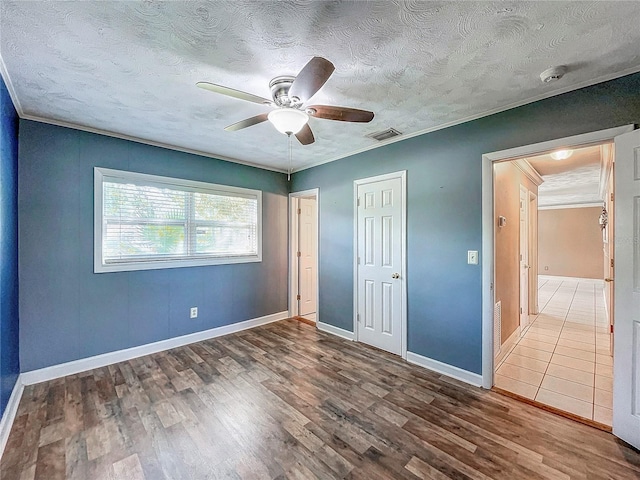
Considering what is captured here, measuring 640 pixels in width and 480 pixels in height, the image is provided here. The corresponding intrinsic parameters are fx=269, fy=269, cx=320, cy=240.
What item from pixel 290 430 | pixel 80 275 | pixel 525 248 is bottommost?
pixel 290 430

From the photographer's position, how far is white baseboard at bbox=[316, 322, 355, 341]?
12.2ft

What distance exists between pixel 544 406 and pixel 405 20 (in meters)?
2.99

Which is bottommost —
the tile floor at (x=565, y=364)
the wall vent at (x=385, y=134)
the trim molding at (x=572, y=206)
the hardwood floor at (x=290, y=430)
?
the hardwood floor at (x=290, y=430)

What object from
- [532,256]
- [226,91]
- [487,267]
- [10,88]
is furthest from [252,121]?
[532,256]

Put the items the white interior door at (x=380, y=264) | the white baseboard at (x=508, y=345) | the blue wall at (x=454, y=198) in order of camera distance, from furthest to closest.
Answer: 1. the white interior door at (x=380, y=264)
2. the white baseboard at (x=508, y=345)
3. the blue wall at (x=454, y=198)

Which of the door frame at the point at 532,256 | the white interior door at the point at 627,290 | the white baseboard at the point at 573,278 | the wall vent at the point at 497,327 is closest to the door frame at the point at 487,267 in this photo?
the wall vent at the point at 497,327

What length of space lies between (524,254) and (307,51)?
445 cm

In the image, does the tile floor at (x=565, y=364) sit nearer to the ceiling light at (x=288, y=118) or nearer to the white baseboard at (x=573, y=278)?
the ceiling light at (x=288, y=118)

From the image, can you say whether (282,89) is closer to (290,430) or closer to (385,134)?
(385,134)

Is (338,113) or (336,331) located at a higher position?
(338,113)

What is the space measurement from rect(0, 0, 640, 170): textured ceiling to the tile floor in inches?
100

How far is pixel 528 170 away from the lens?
4.05m

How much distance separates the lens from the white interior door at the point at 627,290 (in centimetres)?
177

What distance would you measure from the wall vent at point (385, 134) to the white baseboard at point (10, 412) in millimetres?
3863
